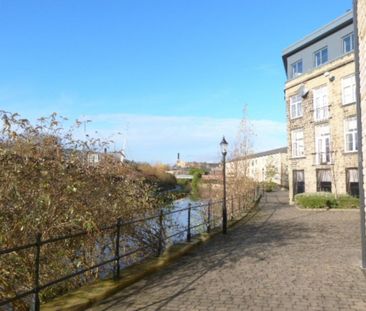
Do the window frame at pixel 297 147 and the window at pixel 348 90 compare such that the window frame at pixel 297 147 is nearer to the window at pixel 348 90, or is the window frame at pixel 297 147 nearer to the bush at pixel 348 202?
the window at pixel 348 90

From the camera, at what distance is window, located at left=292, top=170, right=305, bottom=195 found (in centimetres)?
3250

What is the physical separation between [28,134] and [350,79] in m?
24.4

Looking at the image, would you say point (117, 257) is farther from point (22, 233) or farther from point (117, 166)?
point (117, 166)

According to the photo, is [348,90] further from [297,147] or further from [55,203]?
[55,203]

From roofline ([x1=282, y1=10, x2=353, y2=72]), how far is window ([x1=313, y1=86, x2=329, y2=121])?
12.0ft

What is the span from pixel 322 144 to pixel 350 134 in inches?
116

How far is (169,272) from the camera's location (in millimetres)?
8211

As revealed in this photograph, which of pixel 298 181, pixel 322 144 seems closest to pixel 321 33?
pixel 322 144

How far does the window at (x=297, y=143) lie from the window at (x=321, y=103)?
89.3 inches

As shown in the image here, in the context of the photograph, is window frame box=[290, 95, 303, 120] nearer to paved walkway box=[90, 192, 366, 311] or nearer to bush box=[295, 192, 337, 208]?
bush box=[295, 192, 337, 208]

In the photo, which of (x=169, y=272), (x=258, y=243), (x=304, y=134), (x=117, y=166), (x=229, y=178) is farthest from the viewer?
(x=304, y=134)

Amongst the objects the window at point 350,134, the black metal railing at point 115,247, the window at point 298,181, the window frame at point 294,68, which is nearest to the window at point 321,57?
the window frame at point 294,68

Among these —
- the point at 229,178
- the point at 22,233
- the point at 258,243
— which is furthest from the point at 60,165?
the point at 229,178

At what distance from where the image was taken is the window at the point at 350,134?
2720 cm
